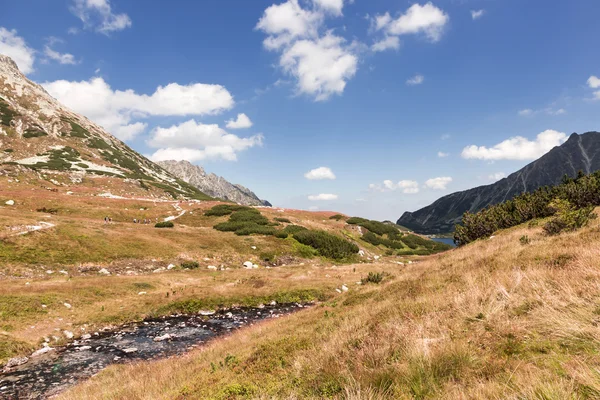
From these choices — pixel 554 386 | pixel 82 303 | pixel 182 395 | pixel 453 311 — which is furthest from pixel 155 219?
pixel 554 386

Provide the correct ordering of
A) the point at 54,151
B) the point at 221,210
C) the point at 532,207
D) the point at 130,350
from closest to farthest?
the point at 130,350 → the point at 532,207 → the point at 221,210 → the point at 54,151

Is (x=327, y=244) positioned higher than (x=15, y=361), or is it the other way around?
(x=327, y=244)

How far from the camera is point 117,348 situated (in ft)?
47.8

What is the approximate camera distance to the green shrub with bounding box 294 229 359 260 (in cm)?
4156

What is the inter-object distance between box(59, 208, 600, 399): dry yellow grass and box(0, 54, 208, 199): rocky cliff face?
88.3 metres

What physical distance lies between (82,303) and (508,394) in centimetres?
2330

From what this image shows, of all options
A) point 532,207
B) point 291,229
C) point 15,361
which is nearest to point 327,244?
point 291,229

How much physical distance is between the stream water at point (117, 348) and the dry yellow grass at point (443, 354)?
2.05 metres

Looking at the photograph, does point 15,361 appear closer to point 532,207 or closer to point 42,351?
point 42,351

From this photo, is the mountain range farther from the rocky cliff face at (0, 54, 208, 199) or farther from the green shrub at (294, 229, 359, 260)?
the green shrub at (294, 229, 359, 260)

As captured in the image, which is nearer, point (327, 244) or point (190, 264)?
point (190, 264)

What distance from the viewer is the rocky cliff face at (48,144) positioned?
89188 mm

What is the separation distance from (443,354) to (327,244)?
37382 mm

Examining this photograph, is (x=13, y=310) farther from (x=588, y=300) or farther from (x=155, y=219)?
(x=155, y=219)
